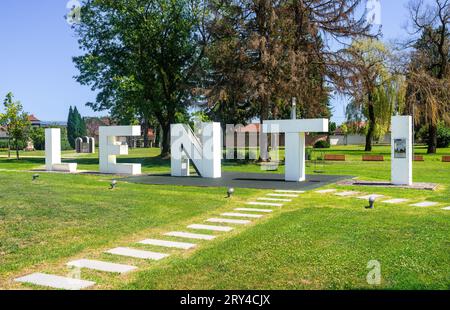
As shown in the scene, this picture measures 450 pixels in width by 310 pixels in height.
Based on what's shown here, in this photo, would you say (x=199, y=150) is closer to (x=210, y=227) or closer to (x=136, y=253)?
(x=210, y=227)

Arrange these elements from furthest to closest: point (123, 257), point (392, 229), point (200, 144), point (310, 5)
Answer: point (310, 5) < point (200, 144) < point (392, 229) < point (123, 257)

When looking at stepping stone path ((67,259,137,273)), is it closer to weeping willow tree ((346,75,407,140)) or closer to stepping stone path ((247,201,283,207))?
stepping stone path ((247,201,283,207))

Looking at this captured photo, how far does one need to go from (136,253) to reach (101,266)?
33.1 inches

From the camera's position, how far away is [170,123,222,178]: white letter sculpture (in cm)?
1933

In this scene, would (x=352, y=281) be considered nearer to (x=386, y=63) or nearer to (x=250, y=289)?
(x=250, y=289)

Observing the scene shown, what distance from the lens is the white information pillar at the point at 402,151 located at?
16469 millimetres

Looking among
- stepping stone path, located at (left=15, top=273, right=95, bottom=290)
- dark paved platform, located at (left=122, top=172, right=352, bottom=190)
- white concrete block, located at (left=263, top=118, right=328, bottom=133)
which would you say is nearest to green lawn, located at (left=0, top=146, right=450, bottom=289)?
stepping stone path, located at (left=15, top=273, right=95, bottom=290)

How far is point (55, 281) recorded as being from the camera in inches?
234

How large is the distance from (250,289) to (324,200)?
27.0 ft

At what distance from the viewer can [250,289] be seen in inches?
219

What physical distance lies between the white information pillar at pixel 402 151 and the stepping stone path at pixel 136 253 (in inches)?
471

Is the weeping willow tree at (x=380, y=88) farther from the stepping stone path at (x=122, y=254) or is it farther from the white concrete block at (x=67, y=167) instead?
the stepping stone path at (x=122, y=254)

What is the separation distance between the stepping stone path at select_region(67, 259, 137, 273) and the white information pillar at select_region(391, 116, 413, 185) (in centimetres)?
1273

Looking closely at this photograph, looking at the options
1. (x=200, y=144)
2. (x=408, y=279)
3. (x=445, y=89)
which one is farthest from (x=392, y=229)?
(x=445, y=89)
